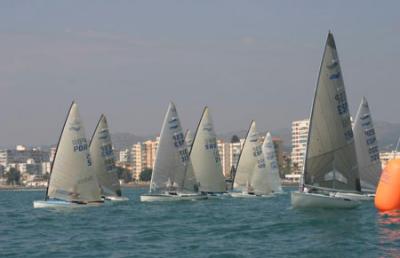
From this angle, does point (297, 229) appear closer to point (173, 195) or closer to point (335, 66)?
point (335, 66)

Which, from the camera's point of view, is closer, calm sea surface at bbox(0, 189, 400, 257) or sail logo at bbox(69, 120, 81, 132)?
calm sea surface at bbox(0, 189, 400, 257)

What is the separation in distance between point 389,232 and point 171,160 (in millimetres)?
35387

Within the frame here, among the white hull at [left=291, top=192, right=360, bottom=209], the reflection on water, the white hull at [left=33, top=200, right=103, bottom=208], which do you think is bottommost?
the reflection on water

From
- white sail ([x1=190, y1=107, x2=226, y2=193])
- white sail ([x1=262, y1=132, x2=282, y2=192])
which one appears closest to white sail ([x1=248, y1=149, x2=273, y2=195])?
white sail ([x1=262, y1=132, x2=282, y2=192])

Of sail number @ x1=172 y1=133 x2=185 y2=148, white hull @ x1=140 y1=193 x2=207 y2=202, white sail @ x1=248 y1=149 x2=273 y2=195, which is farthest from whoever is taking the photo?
white sail @ x1=248 y1=149 x2=273 y2=195

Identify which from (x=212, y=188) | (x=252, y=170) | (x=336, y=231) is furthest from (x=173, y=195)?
(x=336, y=231)

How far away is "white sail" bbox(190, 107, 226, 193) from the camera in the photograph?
7250 cm

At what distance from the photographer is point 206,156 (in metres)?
73.0

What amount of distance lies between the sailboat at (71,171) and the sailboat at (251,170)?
26557 mm

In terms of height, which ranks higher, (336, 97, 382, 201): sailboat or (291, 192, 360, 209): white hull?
(336, 97, 382, 201): sailboat

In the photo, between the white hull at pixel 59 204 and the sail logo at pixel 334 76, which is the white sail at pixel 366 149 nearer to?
the sail logo at pixel 334 76

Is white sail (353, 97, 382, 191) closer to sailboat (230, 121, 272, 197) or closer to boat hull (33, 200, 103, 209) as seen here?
sailboat (230, 121, 272, 197)

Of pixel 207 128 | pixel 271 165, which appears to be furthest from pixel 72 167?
pixel 271 165

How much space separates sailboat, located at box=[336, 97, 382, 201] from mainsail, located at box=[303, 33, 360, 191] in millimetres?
12864
